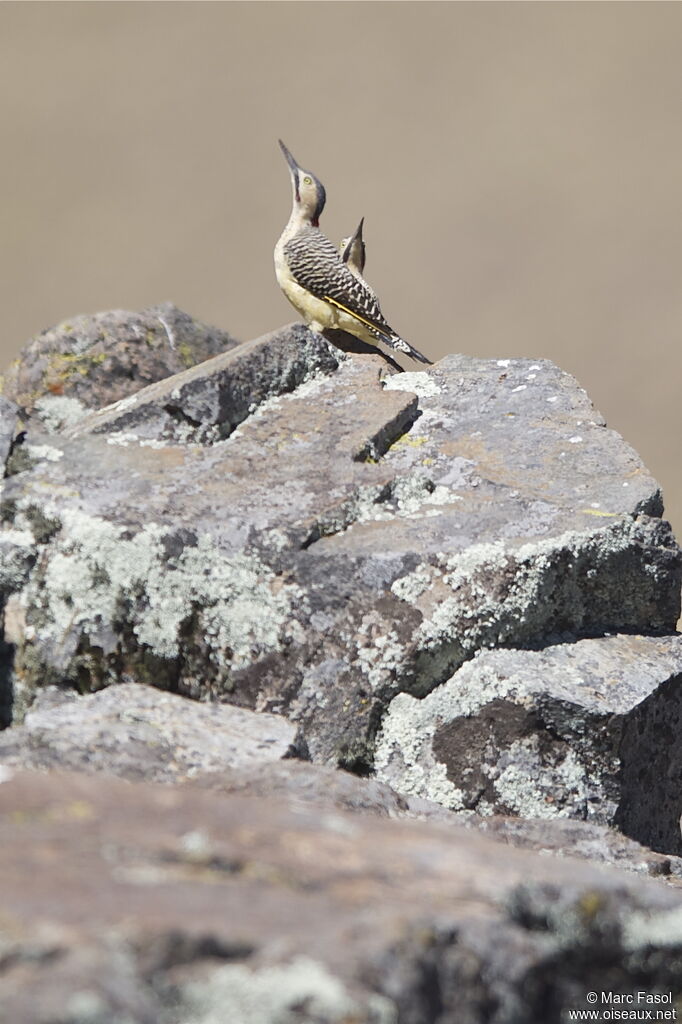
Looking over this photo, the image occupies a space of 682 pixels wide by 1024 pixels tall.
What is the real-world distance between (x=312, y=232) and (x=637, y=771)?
6.39 m

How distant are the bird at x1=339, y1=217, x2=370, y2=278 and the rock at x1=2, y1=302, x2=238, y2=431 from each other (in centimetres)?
326

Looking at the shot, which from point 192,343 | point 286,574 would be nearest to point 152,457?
point 286,574

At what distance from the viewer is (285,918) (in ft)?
6.16

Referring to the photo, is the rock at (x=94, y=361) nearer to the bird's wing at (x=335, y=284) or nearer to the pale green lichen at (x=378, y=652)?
the bird's wing at (x=335, y=284)

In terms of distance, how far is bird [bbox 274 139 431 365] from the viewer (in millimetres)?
8562

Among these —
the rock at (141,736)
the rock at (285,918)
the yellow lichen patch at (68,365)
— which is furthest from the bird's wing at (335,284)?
the rock at (285,918)

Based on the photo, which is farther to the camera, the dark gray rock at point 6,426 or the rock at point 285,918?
the dark gray rock at point 6,426

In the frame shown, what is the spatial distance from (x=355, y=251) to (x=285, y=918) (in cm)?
841

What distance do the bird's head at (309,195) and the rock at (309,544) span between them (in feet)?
16.3

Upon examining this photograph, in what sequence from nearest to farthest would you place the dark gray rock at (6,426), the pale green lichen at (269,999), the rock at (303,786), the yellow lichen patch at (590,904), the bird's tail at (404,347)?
the pale green lichen at (269,999) < the yellow lichen patch at (590,904) < the rock at (303,786) < the dark gray rock at (6,426) < the bird's tail at (404,347)

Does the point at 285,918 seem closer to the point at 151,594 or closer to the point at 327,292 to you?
the point at 151,594

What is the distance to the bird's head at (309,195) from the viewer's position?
984 centimetres

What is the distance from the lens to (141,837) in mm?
2129

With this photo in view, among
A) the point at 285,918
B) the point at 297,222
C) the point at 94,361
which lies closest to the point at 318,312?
the point at 297,222
